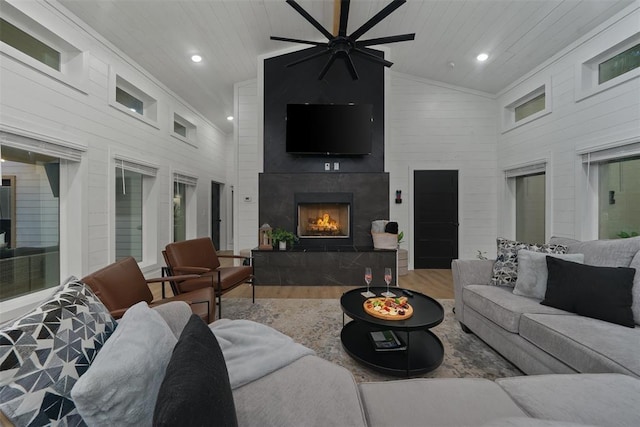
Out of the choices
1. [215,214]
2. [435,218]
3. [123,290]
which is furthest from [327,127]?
[215,214]

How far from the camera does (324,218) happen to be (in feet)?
15.0

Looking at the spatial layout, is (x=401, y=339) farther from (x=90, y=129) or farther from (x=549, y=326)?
(x=90, y=129)

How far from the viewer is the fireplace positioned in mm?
4410

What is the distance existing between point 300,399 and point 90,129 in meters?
3.86

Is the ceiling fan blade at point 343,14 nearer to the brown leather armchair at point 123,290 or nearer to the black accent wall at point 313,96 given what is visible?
the black accent wall at point 313,96

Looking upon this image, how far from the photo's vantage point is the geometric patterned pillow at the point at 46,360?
647mm

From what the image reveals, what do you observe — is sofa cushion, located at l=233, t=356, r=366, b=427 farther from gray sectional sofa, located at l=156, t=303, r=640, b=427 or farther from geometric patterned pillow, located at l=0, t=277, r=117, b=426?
Result: geometric patterned pillow, located at l=0, t=277, r=117, b=426

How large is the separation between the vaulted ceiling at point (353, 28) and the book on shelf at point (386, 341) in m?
3.87

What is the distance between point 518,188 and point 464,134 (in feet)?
4.60

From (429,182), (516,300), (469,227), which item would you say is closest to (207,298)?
(516,300)

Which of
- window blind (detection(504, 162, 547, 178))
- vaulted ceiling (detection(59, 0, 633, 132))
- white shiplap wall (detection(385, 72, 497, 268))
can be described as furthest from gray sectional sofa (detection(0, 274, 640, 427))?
white shiplap wall (detection(385, 72, 497, 268))

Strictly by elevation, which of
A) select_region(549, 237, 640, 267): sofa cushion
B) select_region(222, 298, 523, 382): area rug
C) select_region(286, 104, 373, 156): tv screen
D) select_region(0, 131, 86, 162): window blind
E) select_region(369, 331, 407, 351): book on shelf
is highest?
select_region(286, 104, 373, 156): tv screen

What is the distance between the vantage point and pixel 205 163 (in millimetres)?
6270

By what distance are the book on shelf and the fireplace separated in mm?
2314
